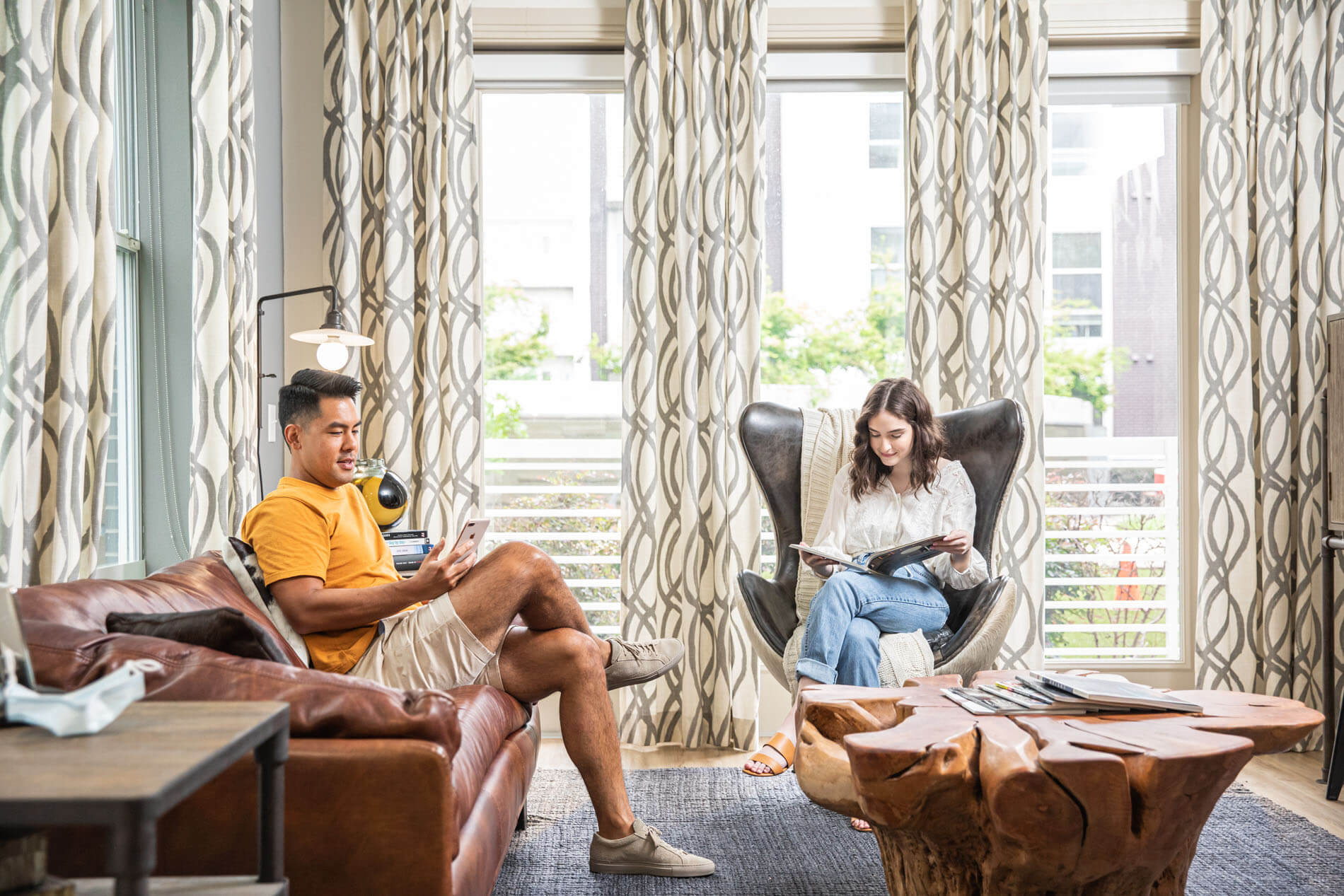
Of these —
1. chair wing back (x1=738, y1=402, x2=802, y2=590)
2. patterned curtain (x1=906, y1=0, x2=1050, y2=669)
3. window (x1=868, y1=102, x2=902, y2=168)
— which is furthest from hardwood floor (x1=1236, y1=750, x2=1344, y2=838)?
window (x1=868, y1=102, x2=902, y2=168)

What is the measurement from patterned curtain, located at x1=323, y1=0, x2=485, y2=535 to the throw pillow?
4.61 ft

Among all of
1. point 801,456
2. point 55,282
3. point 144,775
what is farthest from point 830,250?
point 144,775

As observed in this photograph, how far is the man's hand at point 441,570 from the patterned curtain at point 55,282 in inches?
27.5

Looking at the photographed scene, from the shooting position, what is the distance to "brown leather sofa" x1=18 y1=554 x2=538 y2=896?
1185 millimetres

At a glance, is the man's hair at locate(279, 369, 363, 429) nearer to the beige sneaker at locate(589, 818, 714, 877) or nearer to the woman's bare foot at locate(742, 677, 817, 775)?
the beige sneaker at locate(589, 818, 714, 877)

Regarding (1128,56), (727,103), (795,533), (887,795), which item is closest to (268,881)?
(887,795)

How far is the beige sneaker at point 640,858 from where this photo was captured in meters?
2.06

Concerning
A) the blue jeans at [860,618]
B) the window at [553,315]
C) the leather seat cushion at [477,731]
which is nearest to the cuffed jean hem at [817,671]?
the blue jeans at [860,618]

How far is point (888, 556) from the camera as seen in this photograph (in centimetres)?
253

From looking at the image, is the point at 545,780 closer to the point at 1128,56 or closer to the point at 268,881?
the point at 268,881

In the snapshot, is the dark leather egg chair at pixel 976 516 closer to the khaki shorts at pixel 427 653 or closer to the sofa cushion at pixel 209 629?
the khaki shorts at pixel 427 653

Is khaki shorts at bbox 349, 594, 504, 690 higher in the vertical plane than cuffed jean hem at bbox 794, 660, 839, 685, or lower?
higher

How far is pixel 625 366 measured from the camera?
11.2 ft

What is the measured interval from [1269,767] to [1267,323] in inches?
59.5
